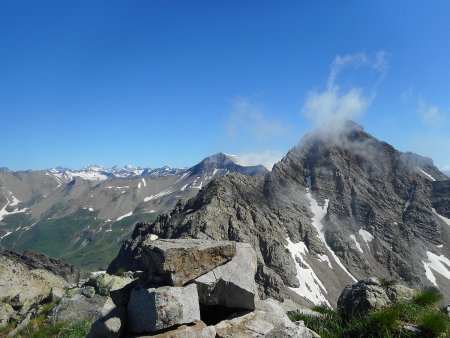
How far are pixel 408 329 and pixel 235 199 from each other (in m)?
178

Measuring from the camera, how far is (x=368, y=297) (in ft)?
50.4

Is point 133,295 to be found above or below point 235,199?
below

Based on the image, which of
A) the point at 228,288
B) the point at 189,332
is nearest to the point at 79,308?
the point at 228,288

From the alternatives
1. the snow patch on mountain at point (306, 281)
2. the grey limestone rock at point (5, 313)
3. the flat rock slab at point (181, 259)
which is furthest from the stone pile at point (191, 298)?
the snow patch on mountain at point (306, 281)

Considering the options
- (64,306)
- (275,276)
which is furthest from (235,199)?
(64,306)

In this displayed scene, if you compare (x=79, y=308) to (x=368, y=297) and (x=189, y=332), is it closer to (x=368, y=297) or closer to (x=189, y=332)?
(x=189, y=332)

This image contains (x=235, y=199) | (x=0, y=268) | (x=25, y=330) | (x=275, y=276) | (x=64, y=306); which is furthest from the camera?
(x=235, y=199)

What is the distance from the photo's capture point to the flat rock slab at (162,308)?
12.6 metres

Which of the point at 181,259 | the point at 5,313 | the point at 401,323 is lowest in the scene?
the point at 401,323

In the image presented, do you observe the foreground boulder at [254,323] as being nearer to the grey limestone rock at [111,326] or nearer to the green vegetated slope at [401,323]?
the green vegetated slope at [401,323]

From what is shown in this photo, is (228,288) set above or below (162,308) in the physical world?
above

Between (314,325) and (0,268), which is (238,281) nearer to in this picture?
(314,325)

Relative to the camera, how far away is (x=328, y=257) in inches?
7682

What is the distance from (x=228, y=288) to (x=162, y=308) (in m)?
2.58
